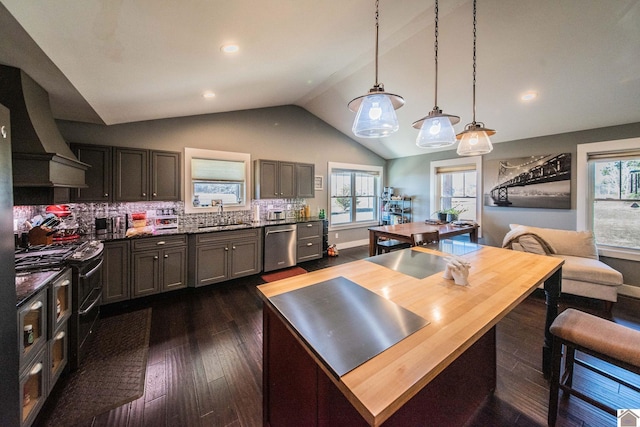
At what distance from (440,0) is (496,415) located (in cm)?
349

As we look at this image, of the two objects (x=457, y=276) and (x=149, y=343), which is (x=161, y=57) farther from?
(x=457, y=276)

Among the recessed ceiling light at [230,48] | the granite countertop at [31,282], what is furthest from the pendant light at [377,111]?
the granite countertop at [31,282]

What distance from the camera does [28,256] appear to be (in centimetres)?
201

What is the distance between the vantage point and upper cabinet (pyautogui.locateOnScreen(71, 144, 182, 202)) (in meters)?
2.99

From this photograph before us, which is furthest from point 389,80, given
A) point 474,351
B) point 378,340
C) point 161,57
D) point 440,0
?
point 378,340

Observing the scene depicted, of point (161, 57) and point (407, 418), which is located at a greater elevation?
point (161, 57)

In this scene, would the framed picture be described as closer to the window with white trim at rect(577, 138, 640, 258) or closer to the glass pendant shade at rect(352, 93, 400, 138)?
the window with white trim at rect(577, 138, 640, 258)

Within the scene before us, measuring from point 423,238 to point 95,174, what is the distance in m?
4.39

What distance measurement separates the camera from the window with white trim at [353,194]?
19.4 ft

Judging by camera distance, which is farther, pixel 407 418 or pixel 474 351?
pixel 474 351

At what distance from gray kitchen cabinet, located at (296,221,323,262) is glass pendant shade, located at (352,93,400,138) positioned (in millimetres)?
3118

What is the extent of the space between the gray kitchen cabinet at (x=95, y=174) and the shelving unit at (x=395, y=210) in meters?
5.61

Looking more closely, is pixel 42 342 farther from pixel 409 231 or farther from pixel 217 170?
pixel 409 231

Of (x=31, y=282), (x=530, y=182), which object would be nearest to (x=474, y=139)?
(x=530, y=182)
